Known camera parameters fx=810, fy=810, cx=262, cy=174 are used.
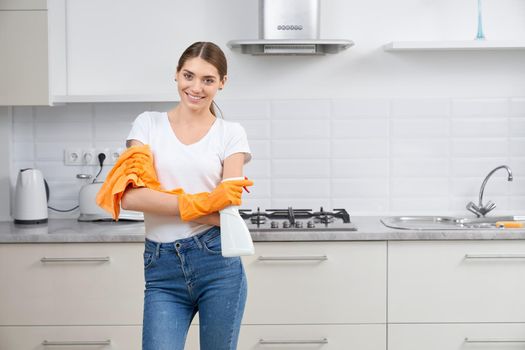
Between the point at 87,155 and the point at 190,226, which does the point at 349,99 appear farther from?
the point at 190,226

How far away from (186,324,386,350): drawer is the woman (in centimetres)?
95

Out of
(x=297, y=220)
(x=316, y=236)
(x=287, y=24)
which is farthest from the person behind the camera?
(x=287, y=24)

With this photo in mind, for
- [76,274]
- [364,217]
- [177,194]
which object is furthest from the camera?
[364,217]

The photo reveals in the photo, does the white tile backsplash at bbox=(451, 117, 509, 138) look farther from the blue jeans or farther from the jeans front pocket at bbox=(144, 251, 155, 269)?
the jeans front pocket at bbox=(144, 251, 155, 269)

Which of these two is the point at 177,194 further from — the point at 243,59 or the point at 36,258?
the point at 243,59

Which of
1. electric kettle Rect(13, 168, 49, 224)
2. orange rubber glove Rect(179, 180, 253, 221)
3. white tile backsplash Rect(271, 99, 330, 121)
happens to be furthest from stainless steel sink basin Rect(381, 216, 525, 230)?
electric kettle Rect(13, 168, 49, 224)

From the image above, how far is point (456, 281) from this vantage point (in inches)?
128

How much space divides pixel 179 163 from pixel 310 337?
126cm

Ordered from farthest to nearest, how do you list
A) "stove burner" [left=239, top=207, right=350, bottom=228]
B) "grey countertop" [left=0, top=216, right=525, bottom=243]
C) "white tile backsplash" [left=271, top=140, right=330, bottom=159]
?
1. "white tile backsplash" [left=271, top=140, right=330, bottom=159]
2. "stove burner" [left=239, top=207, right=350, bottom=228]
3. "grey countertop" [left=0, top=216, right=525, bottom=243]

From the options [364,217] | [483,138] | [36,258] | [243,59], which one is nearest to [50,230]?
[36,258]

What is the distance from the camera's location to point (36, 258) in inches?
128

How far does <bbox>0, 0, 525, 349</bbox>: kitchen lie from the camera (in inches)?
147

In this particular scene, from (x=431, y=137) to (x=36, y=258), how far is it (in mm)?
1837

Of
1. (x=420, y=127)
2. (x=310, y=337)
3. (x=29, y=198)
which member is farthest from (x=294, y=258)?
(x=29, y=198)
